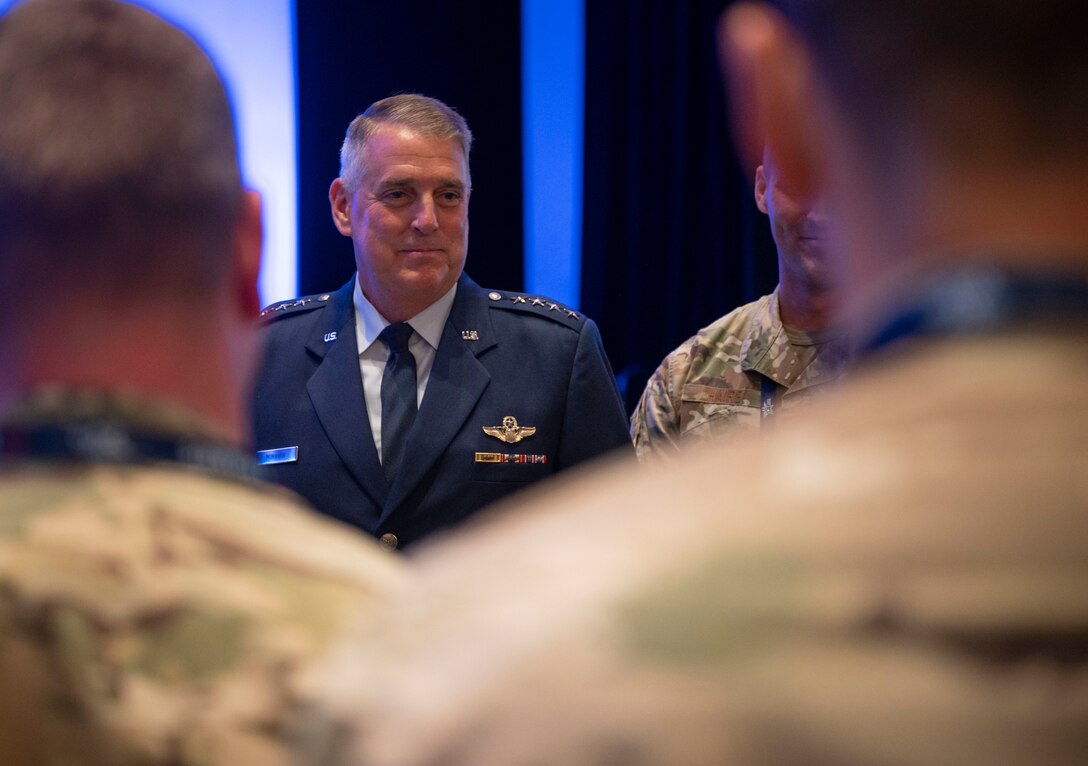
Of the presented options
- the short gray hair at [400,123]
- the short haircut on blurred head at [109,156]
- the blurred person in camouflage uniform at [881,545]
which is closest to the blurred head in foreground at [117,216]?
the short haircut on blurred head at [109,156]

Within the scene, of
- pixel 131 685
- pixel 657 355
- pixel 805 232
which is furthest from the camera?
pixel 657 355

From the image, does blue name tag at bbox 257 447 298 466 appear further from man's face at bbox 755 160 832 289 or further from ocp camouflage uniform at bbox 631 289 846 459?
man's face at bbox 755 160 832 289

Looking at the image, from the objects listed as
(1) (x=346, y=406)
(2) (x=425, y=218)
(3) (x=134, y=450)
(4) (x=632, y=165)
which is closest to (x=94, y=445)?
(3) (x=134, y=450)

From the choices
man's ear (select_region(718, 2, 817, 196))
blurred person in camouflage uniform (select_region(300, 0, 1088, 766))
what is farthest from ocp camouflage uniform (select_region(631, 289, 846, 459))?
blurred person in camouflage uniform (select_region(300, 0, 1088, 766))

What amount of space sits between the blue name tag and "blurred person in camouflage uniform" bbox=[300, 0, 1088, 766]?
2303mm

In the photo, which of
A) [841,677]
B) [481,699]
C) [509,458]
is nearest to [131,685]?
[481,699]

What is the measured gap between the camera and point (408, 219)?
293 centimetres

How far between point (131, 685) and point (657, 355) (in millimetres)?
4070

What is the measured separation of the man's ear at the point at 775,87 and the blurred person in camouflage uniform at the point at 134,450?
40cm

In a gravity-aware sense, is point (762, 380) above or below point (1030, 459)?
below

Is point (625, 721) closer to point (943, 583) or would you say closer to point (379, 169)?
point (943, 583)

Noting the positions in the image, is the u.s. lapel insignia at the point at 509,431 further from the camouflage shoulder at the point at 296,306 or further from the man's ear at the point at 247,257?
the man's ear at the point at 247,257

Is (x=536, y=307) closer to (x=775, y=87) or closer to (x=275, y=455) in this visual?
(x=275, y=455)

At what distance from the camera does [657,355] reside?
4.82 metres
